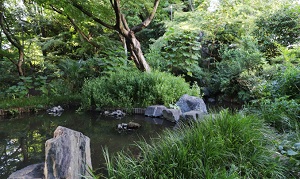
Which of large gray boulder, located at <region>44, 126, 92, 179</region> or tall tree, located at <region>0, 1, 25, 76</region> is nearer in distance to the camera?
large gray boulder, located at <region>44, 126, 92, 179</region>

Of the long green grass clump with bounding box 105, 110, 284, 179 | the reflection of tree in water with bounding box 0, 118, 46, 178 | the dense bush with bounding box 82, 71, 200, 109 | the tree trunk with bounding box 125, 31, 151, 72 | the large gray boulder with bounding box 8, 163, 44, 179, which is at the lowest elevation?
the reflection of tree in water with bounding box 0, 118, 46, 178

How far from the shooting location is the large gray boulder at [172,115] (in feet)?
18.1

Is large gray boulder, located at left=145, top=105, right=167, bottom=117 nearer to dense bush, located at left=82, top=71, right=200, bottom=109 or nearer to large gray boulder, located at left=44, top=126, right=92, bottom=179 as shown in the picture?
dense bush, located at left=82, top=71, right=200, bottom=109

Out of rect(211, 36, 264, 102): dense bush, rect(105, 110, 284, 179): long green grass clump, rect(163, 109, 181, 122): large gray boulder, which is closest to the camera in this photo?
rect(105, 110, 284, 179): long green grass clump

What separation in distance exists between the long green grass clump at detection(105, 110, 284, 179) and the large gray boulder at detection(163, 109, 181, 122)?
287cm

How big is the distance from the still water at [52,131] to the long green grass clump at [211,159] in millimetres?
778

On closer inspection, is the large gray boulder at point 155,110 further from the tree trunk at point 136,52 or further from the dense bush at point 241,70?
the dense bush at point 241,70

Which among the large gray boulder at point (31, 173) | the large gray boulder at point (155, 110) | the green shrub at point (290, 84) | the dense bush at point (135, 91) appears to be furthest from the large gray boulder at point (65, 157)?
the dense bush at point (135, 91)

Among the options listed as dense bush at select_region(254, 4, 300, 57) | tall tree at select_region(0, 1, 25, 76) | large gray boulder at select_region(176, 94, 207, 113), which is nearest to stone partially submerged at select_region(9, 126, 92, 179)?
large gray boulder at select_region(176, 94, 207, 113)

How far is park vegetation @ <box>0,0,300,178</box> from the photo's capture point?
2.23 metres

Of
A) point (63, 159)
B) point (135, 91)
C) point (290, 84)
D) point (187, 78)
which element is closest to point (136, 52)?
point (135, 91)

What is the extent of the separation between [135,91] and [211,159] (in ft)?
15.8

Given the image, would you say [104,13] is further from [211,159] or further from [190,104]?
[211,159]

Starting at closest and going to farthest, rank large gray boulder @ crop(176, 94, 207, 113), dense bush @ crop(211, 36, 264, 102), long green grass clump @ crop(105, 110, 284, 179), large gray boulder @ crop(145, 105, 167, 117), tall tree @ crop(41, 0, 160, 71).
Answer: long green grass clump @ crop(105, 110, 284, 179)
large gray boulder @ crop(176, 94, 207, 113)
large gray boulder @ crop(145, 105, 167, 117)
dense bush @ crop(211, 36, 264, 102)
tall tree @ crop(41, 0, 160, 71)
